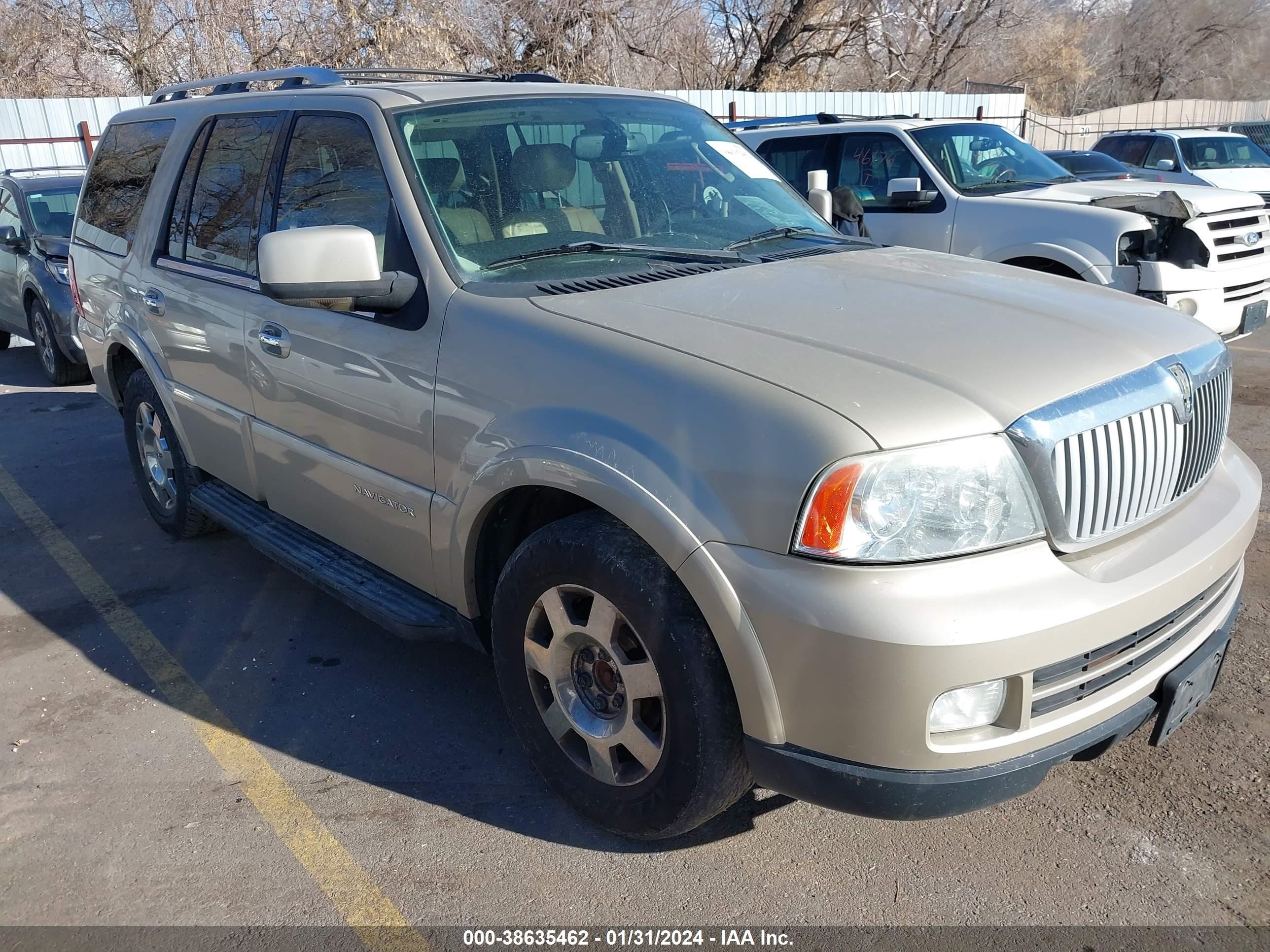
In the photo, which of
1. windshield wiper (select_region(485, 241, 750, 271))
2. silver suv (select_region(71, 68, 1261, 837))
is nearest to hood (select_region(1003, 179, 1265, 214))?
silver suv (select_region(71, 68, 1261, 837))

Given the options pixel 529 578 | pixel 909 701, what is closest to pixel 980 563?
pixel 909 701

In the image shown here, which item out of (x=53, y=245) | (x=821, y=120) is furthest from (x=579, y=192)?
(x=53, y=245)

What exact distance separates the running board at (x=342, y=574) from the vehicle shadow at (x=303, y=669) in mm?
326

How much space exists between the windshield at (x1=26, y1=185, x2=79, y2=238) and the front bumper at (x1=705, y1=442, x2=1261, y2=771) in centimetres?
910

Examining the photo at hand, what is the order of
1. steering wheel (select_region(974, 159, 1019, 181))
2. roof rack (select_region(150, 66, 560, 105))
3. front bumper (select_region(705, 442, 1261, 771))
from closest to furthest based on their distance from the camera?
1. front bumper (select_region(705, 442, 1261, 771))
2. roof rack (select_region(150, 66, 560, 105))
3. steering wheel (select_region(974, 159, 1019, 181))

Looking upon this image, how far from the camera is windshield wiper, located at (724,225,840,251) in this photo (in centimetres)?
355

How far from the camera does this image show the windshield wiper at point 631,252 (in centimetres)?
326

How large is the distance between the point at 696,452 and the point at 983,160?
6956 mm

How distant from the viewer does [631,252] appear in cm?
334

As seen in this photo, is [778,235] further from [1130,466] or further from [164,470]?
[164,470]

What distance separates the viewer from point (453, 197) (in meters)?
3.27

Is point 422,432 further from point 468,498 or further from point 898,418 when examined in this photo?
point 898,418

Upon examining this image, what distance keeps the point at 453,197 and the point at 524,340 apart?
2.49 feet

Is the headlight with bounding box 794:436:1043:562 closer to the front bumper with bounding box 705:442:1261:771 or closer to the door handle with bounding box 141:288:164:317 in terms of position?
the front bumper with bounding box 705:442:1261:771
